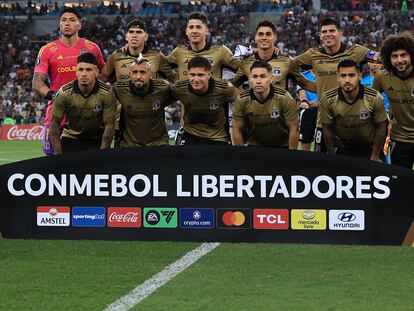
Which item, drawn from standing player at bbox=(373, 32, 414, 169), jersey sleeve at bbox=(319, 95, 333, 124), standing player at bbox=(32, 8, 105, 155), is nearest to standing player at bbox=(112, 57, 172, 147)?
standing player at bbox=(32, 8, 105, 155)

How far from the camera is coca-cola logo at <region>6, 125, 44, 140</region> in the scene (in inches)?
1192

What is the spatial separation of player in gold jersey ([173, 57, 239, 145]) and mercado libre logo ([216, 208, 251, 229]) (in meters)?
1.59

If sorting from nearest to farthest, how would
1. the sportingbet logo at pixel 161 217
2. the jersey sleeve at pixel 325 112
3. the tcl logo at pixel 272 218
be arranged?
the tcl logo at pixel 272 218 → the sportingbet logo at pixel 161 217 → the jersey sleeve at pixel 325 112

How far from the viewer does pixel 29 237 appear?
7.57m

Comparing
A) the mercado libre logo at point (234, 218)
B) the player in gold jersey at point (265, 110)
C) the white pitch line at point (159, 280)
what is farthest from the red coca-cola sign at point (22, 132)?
the white pitch line at point (159, 280)

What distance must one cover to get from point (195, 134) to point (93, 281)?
10.4ft

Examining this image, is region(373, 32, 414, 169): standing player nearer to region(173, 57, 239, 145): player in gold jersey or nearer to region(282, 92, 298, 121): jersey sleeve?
region(282, 92, 298, 121): jersey sleeve

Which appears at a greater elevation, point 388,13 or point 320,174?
point 388,13

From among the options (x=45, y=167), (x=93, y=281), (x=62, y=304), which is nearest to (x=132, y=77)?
(x=45, y=167)

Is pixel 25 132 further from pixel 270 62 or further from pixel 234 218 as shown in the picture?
pixel 234 218

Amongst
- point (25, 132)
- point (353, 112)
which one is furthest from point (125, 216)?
point (25, 132)

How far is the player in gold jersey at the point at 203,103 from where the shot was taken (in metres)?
8.35

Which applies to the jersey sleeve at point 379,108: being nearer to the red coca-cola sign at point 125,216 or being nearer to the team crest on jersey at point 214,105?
the team crest on jersey at point 214,105

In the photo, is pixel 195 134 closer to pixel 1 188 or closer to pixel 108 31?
pixel 1 188
